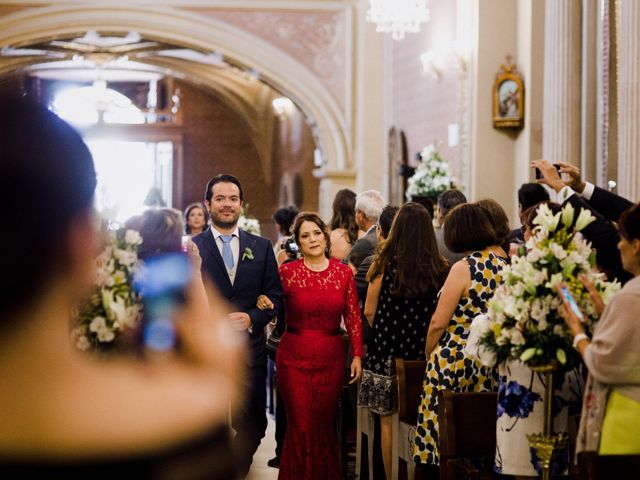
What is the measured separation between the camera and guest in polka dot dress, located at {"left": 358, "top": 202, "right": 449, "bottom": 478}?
5.71 m

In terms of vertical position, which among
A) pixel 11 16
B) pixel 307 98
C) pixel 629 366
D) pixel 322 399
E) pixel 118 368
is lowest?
pixel 322 399

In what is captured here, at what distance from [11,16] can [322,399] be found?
1143 centimetres

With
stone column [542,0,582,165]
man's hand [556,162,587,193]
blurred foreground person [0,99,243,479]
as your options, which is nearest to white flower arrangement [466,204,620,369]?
man's hand [556,162,587,193]

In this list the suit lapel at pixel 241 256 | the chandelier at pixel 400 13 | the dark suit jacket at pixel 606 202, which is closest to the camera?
the dark suit jacket at pixel 606 202

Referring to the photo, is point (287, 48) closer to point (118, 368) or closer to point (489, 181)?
point (489, 181)

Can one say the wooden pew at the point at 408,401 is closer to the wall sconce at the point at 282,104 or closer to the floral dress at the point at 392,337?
the floral dress at the point at 392,337

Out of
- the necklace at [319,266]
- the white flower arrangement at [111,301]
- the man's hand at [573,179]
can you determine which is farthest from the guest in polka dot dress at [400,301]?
the white flower arrangement at [111,301]

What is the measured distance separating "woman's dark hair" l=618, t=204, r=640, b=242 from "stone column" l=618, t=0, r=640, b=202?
440 cm

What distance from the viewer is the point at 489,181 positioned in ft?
36.8

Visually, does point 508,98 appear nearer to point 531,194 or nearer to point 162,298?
point 531,194

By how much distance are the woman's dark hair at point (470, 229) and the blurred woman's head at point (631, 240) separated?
1.70 meters

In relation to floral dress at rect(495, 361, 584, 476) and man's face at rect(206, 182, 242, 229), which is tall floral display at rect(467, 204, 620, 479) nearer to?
floral dress at rect(495, 361, 584, 476)

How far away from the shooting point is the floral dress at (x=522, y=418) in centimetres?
415

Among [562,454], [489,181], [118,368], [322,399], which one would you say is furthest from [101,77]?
[118,368]
